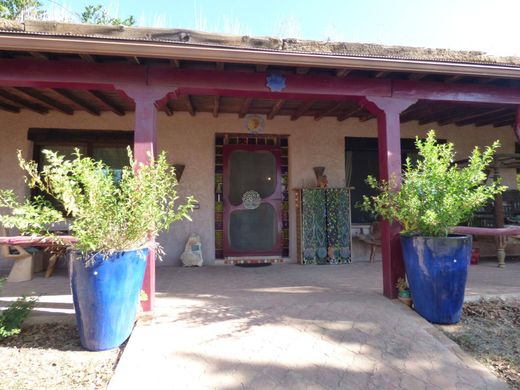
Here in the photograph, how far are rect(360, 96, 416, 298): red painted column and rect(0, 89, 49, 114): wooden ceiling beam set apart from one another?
4.63 meters

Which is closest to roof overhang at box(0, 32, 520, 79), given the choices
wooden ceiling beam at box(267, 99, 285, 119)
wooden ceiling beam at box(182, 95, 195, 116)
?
wooden ceiling beam at box(267, 99, 285, 119)

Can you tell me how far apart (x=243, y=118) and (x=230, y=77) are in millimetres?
2248

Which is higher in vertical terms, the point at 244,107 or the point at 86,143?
the point at 244,107

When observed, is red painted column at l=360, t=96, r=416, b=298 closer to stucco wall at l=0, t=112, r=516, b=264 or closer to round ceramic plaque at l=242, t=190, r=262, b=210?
stucco wall at l=0, t=112, r=516, b=264

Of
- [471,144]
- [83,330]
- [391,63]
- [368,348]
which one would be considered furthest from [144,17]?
[471,144]

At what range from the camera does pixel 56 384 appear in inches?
80.7

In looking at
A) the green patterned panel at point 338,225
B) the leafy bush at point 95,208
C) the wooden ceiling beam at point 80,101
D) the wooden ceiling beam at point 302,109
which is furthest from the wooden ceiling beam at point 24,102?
the green patterned panel at point 338,225

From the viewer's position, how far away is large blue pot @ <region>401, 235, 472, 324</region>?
2.82 meters

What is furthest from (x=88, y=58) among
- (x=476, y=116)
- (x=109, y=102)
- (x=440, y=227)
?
(x=476, y=116)

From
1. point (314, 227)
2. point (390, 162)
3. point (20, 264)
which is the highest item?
point (390, 162)

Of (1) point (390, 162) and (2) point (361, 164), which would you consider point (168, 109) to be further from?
(2) point (361, 164)

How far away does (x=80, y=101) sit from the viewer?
185 inches

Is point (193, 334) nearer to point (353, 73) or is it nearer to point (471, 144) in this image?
point (353, 73)

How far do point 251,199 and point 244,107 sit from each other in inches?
64.4
